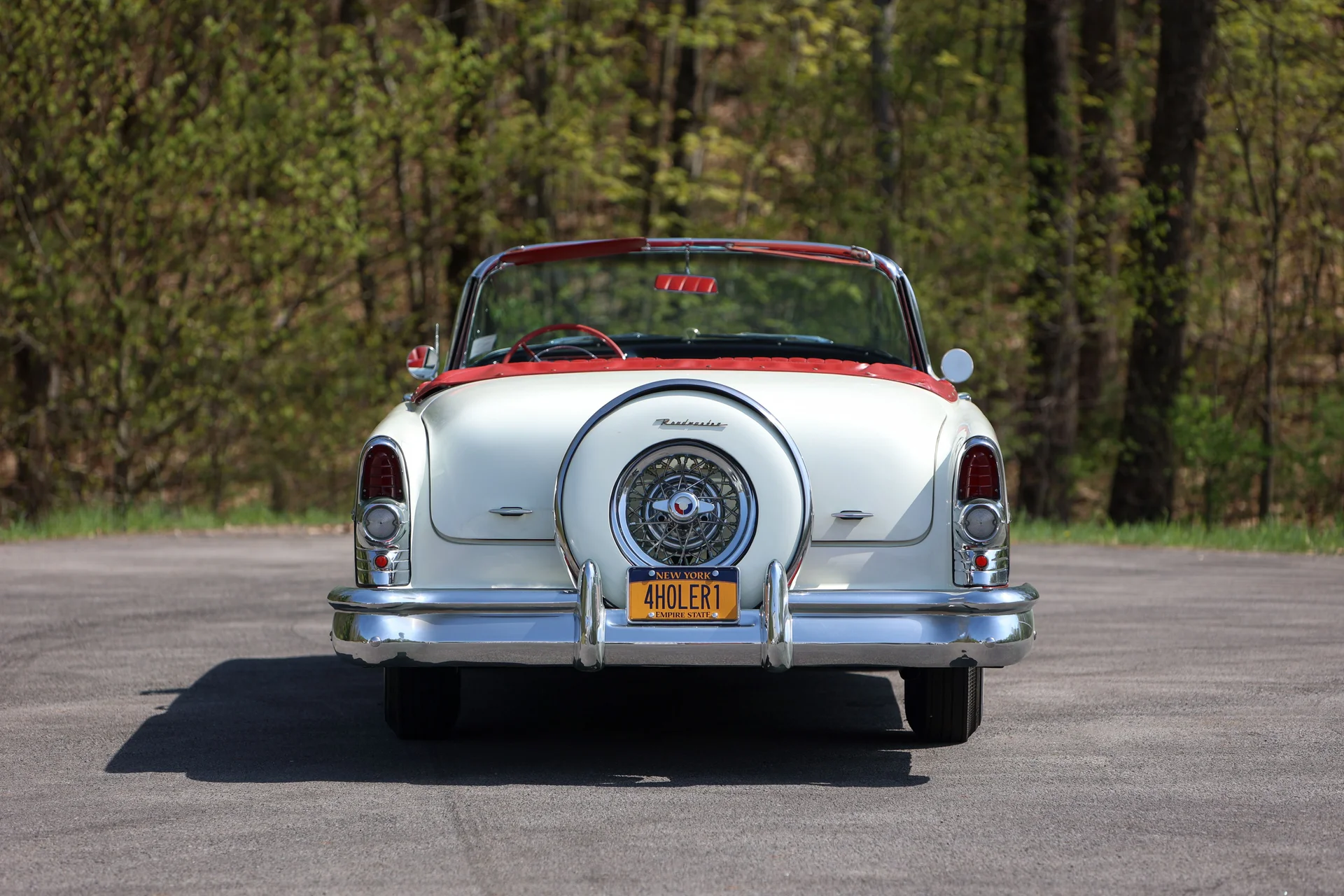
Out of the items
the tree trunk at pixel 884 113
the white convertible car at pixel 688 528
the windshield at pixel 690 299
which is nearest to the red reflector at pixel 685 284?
the white convertible car at pixel 688 528

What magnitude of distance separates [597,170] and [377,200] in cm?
450

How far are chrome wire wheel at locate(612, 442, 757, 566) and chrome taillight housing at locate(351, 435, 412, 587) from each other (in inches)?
27.9

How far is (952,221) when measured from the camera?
64.1ft

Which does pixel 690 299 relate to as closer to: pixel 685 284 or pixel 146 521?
pixel 146 521

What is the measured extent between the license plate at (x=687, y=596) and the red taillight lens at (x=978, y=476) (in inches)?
32.1

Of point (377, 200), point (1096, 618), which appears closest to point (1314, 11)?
point (377, 200)

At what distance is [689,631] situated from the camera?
5.00 meters

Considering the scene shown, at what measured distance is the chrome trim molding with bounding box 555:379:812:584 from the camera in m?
5.11

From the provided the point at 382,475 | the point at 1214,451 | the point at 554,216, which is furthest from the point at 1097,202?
the point at 382,475

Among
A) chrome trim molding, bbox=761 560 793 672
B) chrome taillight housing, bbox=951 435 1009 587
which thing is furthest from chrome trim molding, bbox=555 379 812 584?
chrome taillight housing, bbox=951 435 1009 587

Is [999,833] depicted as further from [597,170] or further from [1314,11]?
[597,170]

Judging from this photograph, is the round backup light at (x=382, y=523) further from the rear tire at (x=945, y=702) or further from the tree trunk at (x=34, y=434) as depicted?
the tree trunk at (x=34, y=434)

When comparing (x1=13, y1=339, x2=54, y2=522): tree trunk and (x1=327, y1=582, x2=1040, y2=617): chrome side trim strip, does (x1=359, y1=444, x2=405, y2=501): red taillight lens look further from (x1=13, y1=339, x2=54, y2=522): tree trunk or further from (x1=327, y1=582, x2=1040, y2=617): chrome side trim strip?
(x1=13, y1=339, x2=54, y2=522): tree trunk

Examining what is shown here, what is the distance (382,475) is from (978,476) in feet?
6.23
